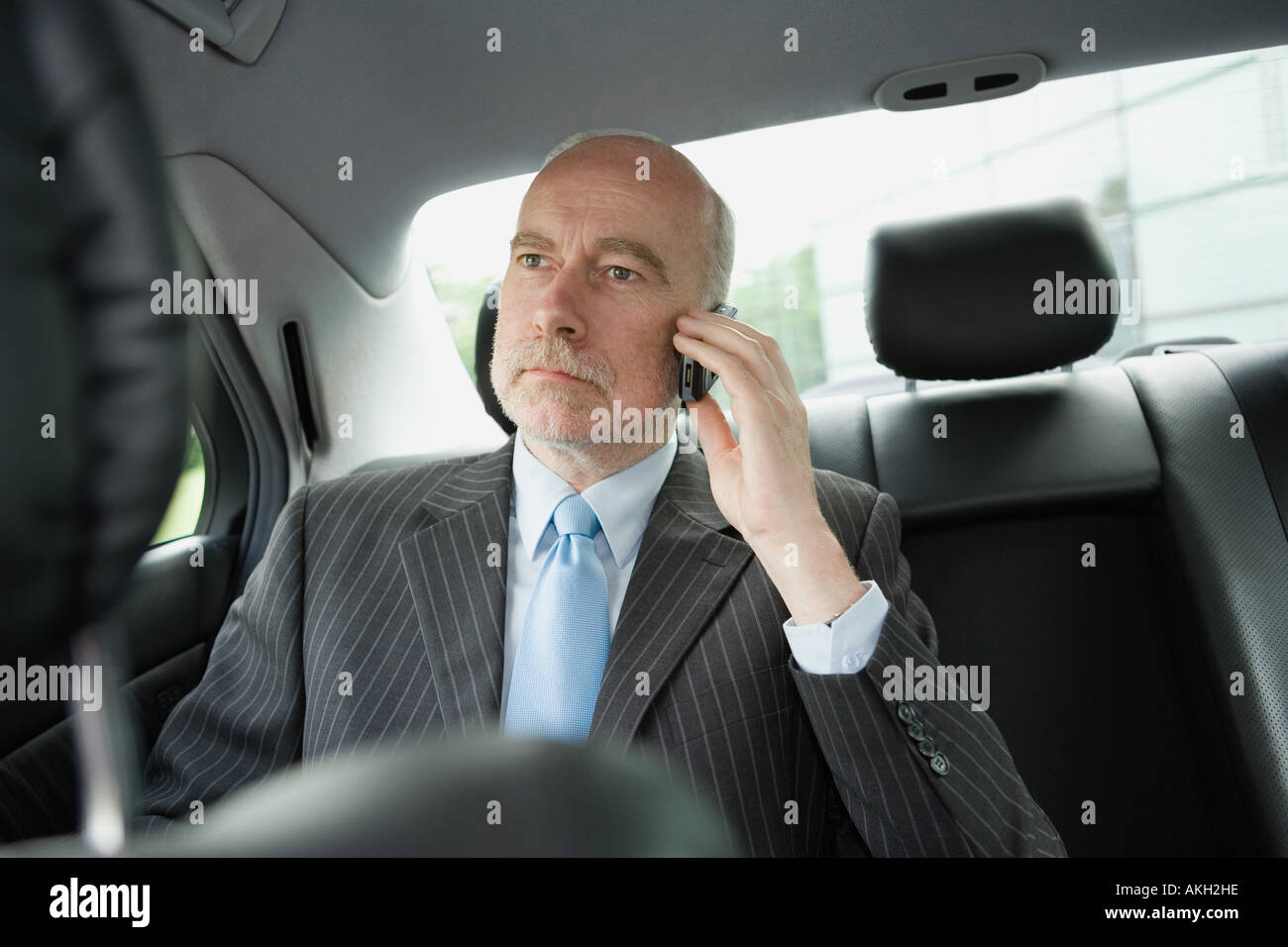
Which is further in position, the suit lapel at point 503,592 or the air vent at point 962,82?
the air vent at point 962,82

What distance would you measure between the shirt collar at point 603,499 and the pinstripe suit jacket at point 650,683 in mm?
35

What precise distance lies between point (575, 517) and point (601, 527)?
0.17 ft

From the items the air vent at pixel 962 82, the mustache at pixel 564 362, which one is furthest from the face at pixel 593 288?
the air vent at pixel 962 82

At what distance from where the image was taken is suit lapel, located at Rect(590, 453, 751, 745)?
1.26 meters

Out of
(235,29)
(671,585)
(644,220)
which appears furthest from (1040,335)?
(235,29)

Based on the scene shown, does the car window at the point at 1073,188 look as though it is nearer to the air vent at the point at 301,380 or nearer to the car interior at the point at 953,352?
the car interior at the point at 953,352

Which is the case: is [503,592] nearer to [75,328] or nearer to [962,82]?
[75,328]

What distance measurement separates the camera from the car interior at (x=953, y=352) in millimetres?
1701

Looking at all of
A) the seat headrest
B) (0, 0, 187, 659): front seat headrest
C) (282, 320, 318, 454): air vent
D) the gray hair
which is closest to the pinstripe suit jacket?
the gray hair

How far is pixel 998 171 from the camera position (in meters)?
2.04

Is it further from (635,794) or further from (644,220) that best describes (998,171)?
(635,794)

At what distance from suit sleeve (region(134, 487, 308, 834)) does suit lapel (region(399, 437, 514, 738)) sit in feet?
0.70

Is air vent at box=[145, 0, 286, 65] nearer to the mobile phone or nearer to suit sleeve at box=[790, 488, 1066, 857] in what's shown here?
the mobile phone
